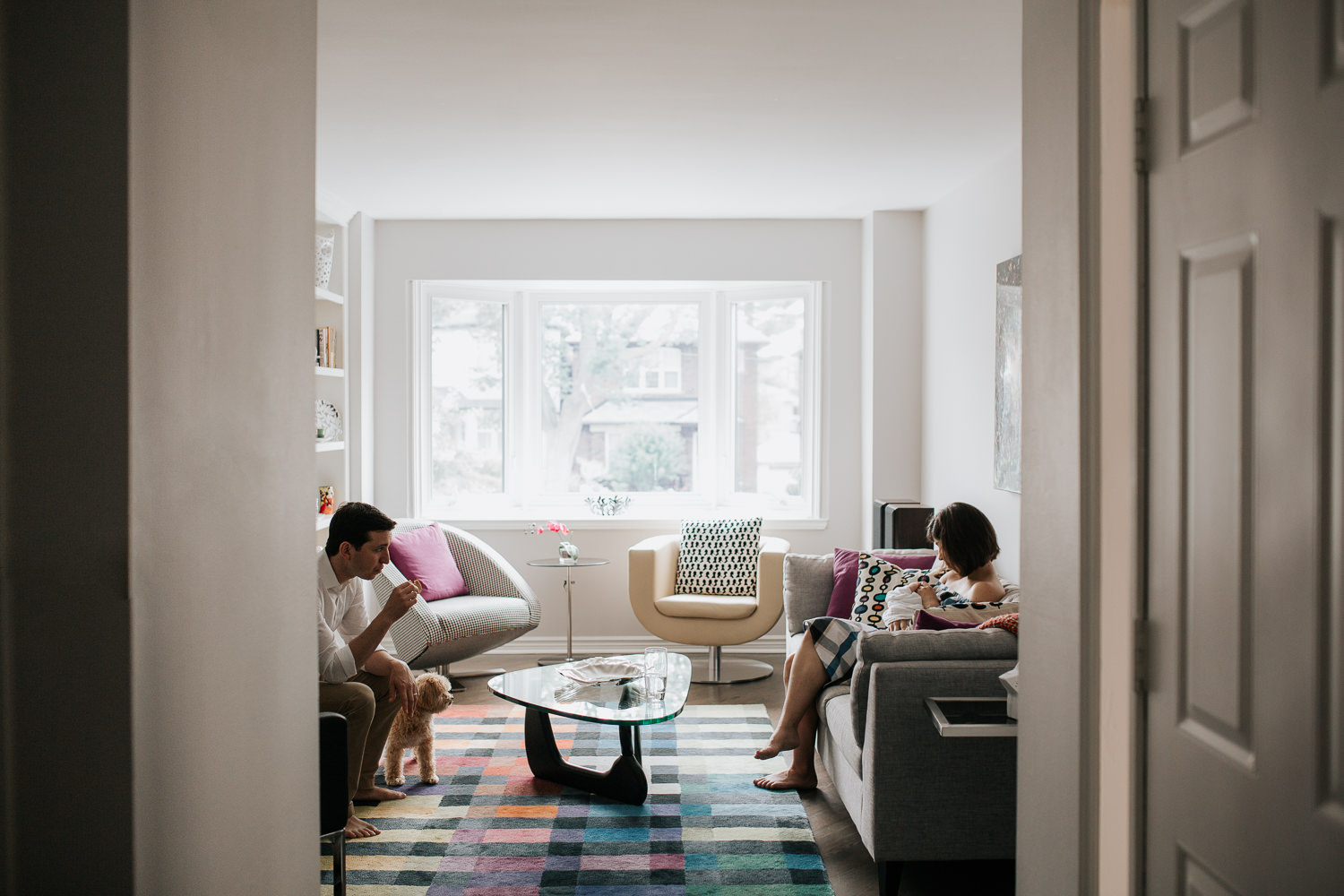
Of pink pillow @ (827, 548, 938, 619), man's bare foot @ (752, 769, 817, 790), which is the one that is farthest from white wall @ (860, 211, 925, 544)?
man's bare foot @ (752, 769, 817, 790)

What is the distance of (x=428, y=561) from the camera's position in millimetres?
4684

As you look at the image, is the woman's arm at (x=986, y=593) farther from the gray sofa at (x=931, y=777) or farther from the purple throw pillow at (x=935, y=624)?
the gray sofa at (x=931, y=777)

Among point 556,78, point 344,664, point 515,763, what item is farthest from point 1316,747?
point 515,763

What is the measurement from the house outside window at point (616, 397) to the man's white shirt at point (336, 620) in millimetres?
2526

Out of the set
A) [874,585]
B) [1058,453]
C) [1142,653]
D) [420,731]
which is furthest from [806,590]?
[1142,653]

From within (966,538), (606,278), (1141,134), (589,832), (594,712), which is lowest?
(589,832)

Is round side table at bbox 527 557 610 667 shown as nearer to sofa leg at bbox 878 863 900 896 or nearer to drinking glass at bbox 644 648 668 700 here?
drinking glass at bbox 644 648 668 700

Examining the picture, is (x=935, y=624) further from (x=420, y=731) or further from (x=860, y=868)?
(x=420, y=731)

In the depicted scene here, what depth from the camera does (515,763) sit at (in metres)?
3.65

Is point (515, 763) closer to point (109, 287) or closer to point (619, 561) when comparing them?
point (619, 561)

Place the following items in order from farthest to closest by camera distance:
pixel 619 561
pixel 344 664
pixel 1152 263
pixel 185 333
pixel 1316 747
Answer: pixel 619 561, pixel 344 664, pixel 1152 263, pixel 185 333, pixel 1316 747

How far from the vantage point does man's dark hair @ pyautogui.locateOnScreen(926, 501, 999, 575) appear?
325 cm

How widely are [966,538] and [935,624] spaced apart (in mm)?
543

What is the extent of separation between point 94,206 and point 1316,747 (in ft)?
4.87
